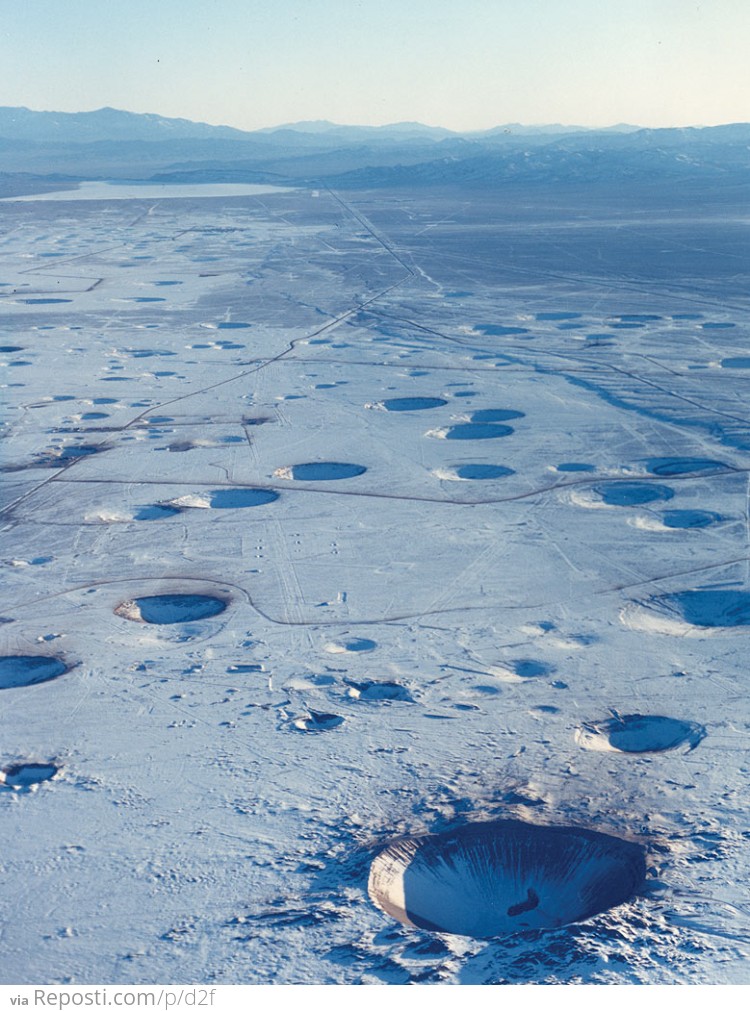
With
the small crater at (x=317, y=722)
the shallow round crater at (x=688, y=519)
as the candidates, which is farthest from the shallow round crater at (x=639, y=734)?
the shallow round crater at (x=688, y=519)

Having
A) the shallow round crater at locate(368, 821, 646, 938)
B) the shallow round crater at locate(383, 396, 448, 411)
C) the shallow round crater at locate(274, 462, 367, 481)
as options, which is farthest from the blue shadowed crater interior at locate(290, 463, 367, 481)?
the shallow round crater at locate(368, 821, 646, 938)

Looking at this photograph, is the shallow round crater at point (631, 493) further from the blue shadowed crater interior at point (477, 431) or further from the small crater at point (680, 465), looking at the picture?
the blue shadowed crater interior at point (477, 431)

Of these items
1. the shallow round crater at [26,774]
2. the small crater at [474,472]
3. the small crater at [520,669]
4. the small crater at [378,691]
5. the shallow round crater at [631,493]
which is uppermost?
the small crater at [474,472]

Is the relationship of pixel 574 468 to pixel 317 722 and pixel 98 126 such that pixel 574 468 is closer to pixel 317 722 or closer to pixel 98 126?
pixel 317 722

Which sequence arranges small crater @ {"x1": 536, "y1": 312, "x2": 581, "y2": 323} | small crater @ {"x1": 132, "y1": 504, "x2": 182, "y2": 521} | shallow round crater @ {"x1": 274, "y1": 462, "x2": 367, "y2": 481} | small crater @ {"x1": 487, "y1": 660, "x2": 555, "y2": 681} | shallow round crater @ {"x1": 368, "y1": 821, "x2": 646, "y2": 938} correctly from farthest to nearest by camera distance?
1. small crater @ {"x1": 536, "y1": 312, "x2": 581, "y2": 323}
2. shallow round crater @ {"x1": 274, "y1": 462, "x2": 367, "y2": 481}
3. small crater @ {"x1": 132, "y1": 504, "x2": 182, "y2": 521}
4. small crater @ {"x1": 487, "y1": 660, "x2": 555, "y2": 681}
5. shallow round crater @ {"x1": 368, "y1": 821, "x2": 646, "y2": 938}

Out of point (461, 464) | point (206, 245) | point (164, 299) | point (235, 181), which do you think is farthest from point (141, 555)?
point (235, 181)

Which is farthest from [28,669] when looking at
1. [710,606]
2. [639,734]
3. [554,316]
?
[554,316]

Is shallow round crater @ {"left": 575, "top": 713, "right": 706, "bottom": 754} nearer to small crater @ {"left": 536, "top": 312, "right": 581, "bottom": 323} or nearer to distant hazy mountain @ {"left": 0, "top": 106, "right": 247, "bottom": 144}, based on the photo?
small crater @ {"left": 536, "top": 312, "right": 581, "bottom": 323}
